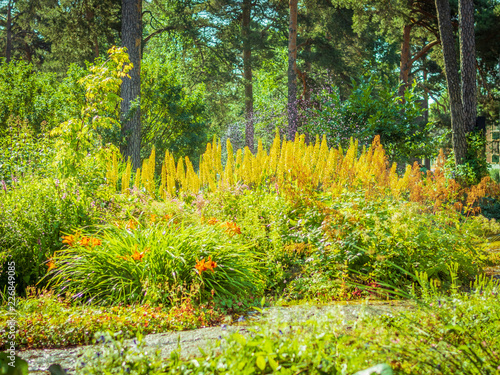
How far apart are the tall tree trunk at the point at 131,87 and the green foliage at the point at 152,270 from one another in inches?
261

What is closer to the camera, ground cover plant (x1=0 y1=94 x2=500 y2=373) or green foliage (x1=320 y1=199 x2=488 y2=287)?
ground cover plant (x1=0 y1=94 x2=500 y2=373)

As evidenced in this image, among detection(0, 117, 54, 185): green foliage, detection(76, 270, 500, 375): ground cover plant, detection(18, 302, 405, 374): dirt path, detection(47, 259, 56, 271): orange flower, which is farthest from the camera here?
detection(0, 117, 54, 185): green foliage

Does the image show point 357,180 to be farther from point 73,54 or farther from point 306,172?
point 73,54

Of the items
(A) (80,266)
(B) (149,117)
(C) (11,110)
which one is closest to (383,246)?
(A) (80,266)

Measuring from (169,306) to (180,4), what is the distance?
13.9 metres

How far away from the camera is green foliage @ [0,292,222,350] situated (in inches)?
96.0

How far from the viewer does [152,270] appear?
10.2ft

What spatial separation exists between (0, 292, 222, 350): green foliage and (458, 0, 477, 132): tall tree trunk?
838 cm

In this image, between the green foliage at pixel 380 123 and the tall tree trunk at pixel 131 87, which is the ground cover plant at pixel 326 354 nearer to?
the green foliage at pixel 380 123

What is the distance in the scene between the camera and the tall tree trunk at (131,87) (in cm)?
968

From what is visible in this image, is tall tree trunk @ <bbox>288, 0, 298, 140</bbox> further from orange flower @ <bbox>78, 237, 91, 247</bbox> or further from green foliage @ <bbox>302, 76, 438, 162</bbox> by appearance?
orange flower @ <bbox>78, 237, 91, 247</bbox>

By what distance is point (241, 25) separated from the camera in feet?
55.5

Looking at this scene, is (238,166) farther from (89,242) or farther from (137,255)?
(137,255)

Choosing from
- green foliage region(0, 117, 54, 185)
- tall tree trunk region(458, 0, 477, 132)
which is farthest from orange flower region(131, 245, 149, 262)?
tall tree trunk region(458, 0, 477, 132)
